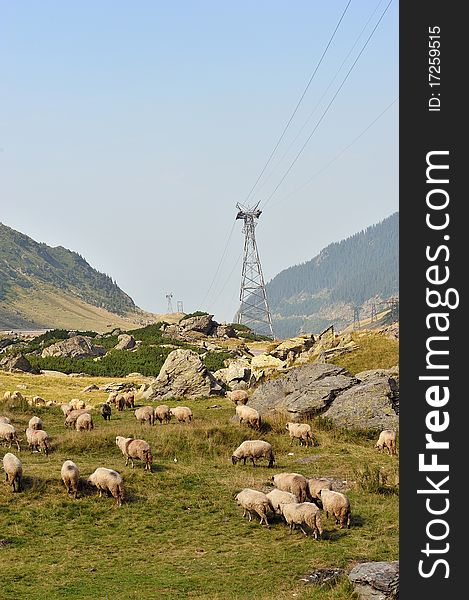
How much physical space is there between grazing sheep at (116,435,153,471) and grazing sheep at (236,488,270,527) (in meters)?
5.66

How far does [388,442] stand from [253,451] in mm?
6316

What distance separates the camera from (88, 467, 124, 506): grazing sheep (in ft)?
70.3

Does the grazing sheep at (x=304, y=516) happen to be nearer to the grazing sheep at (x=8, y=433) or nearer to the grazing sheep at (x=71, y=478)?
the grazing sheep at (x=71, y=478)

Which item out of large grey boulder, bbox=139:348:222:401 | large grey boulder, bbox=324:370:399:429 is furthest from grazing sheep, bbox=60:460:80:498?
large grey boulder, bbox=139:348:222:401

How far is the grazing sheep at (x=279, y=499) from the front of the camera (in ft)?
63.9

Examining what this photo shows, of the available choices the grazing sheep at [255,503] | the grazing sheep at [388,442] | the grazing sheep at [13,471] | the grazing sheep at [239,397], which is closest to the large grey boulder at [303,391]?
the grazing sheep at [239,397]

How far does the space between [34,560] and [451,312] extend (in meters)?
12.8

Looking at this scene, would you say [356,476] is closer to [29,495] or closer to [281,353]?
[29,495]

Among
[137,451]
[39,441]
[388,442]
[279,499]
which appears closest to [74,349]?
[39,441]

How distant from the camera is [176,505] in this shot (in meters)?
21.6

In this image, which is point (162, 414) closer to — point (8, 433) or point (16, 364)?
point (8, 433)

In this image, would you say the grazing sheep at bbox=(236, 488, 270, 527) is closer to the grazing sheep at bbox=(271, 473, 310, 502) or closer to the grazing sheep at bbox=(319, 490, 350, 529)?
the grazing sheep at bbox=(271, 473, 310, 502)

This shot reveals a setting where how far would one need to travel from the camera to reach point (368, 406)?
34594mm

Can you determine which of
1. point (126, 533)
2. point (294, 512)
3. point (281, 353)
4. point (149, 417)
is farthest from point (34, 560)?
point (281, 353)
